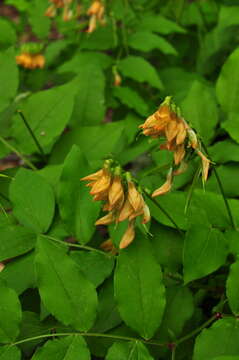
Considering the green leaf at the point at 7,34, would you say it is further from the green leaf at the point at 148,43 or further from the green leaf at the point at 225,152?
the green leaf at the point at 225,152

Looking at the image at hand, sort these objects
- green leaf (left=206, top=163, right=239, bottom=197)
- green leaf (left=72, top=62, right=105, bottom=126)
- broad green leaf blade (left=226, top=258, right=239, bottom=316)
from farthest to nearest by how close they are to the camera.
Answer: green leaf (left=72, top=62, right=105, bottom=126) → green leaf (left=206, top=163, right=239, bottom=197) → broad green leaf blade (left=226, top=258, right=239, bottom=316)

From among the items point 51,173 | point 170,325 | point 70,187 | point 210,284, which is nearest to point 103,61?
point 51,173

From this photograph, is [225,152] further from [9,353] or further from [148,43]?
[9,353]

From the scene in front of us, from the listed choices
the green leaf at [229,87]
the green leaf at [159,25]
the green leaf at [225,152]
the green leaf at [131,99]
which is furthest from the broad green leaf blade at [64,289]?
the green leaf at [159,25]

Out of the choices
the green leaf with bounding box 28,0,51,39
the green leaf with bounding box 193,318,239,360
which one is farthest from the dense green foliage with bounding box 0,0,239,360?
the green leaf with bounding box 28,0,51,39

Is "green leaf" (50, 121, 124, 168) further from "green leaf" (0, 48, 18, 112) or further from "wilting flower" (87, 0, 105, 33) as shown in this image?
"wilting flower" (87, 0, 105, 33)

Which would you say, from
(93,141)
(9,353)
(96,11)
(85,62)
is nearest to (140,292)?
(9,353)

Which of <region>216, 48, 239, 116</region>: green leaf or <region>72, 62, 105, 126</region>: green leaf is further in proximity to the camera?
<region>72, 62, 105, 126</region>: green leaf
